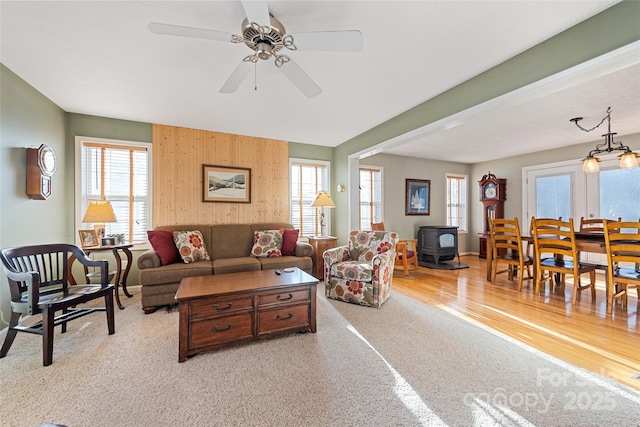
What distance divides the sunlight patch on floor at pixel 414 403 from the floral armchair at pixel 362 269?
4.20 ft

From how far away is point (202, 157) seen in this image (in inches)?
171

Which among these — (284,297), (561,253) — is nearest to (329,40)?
(284,297)

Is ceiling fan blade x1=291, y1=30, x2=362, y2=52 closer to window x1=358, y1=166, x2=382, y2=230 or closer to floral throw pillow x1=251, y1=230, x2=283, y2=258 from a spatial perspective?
floral throw pillow x1=251, y1=230, x2=283, y2=258

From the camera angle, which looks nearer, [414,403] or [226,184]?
[414,403]

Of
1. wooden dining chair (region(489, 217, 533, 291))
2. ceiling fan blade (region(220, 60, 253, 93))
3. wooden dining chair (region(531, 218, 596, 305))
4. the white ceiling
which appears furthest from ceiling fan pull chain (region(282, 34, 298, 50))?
wooden dining chair (region(489, 217, 533, 291))

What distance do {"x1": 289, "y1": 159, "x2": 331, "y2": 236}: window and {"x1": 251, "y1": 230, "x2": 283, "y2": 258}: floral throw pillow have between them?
0.93m

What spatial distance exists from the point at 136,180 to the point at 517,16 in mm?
4761

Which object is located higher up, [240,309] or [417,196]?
[417,196]

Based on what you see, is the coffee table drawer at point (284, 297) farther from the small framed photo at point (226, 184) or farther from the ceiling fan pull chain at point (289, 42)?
the small framed photo at point (226, 184)

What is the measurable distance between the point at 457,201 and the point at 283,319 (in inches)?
248

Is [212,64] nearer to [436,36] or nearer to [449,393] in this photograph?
[436,36]

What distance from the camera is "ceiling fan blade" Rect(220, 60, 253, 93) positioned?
2059 millimetres

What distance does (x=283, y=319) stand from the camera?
2.40m

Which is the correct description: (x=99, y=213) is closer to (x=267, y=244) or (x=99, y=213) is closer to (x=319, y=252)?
(x=267, y=244)
